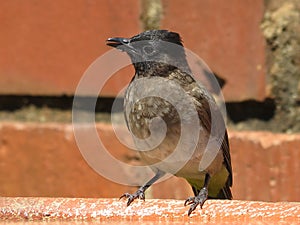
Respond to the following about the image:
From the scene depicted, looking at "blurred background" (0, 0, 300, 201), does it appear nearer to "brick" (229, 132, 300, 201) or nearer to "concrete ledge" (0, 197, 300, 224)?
"brick" (229, 132, 300, 201)

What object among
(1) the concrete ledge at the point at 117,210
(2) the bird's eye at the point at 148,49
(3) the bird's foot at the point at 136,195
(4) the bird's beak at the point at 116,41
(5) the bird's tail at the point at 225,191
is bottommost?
(5) the bird's tail at the point at 225,191

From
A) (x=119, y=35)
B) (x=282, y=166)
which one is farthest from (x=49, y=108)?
(x=282, y=166)

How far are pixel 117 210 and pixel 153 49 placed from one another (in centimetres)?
88

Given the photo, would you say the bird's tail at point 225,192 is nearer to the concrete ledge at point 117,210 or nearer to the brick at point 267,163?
the brick at point 267,163

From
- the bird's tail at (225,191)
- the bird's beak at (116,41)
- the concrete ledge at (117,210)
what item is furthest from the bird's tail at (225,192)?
the concrete ledge at (117,210)

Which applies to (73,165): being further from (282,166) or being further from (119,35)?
(282,166)

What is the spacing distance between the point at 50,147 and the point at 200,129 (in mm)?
356

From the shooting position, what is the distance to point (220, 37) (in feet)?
7.03

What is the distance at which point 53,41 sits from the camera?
2.22 meters

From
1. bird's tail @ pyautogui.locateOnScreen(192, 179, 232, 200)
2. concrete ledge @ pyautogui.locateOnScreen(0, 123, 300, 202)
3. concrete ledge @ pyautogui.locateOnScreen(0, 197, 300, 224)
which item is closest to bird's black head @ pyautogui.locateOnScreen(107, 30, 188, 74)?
concrete ledge @ pyautogui.locateOnScreen(0, 123, 300, 202)

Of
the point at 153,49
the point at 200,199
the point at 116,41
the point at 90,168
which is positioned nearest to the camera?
the point at 200,199

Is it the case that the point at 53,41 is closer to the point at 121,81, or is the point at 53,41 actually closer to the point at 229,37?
the point at 121,81

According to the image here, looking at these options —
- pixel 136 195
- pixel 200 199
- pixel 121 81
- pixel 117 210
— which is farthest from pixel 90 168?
pixel 117 210

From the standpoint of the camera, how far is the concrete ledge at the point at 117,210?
147 cm
